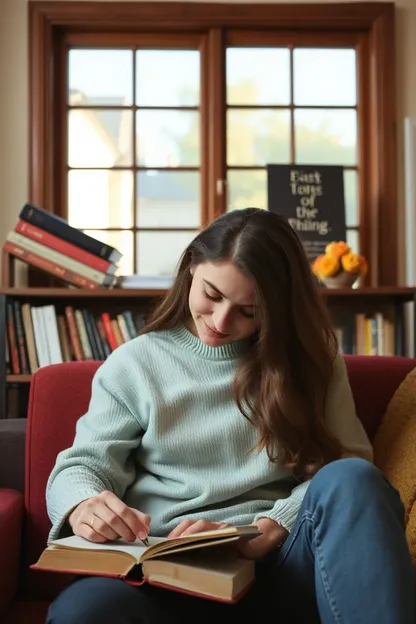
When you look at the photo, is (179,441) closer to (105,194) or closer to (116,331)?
(116,331)

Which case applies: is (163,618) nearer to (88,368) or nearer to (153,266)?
(88,368)

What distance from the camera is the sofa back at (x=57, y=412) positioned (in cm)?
157

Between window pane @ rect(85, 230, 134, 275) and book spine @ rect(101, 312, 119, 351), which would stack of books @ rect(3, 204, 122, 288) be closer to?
book spine @ rect(101, 312, 119, 351)

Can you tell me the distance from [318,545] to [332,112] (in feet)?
7.92

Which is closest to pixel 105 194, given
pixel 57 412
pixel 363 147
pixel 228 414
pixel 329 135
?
pixel 329 135

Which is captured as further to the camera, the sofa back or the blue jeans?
the sofa back

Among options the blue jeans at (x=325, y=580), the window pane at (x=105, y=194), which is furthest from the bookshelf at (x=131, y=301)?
the blue jeans at (x=325, y=580)

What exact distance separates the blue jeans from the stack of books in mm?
1740

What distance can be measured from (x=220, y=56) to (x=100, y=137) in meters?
0.55

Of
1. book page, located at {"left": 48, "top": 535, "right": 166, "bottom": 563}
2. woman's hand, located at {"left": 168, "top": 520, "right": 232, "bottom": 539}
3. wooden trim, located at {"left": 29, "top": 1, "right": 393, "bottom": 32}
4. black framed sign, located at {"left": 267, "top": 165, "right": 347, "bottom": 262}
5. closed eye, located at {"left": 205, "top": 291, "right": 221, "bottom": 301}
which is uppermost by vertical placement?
wooden trim, located at {"left": 29, "top": 1, "right": 393, "bottom": 32}

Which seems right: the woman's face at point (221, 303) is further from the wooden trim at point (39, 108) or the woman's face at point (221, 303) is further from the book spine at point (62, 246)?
the wooden trim at point (39, 108)

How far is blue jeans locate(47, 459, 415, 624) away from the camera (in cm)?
102

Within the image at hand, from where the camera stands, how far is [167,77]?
323 centimetres

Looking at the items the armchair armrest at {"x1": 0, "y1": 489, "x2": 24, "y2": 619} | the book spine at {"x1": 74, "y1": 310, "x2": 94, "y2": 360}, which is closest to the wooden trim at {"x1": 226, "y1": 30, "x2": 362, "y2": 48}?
the book spine at {"x1": 74, "y1": 310, "x2": 94, "y2": 360}
